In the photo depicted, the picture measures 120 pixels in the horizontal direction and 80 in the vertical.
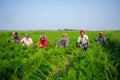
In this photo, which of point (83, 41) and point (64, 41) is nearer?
point (83, 41)

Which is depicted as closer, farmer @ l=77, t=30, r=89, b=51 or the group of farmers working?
farmer @ l=77, t=30, r=89, b=51

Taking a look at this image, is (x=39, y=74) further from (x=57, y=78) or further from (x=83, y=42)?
(x=83, y=42)

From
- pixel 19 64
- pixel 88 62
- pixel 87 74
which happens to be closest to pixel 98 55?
pixel 88 62

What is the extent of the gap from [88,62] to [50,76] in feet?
4.32

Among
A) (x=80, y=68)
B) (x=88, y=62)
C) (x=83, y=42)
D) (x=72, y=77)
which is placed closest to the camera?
(x=72, y=77)

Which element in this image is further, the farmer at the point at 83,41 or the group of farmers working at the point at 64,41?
the group of farmers working at the point at 64,41

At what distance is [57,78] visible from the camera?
407 cm

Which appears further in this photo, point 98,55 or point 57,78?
point 98,55

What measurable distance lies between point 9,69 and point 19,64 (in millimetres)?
280

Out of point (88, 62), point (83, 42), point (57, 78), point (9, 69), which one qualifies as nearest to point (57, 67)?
point (88, 62)

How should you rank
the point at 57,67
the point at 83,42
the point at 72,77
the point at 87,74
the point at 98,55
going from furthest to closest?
the point at 83,42 → the point at 98,55 → the point at 57,67 → the point at 87,74 → the point at 72,77

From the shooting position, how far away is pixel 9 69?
162 inches

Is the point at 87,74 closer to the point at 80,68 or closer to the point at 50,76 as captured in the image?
the point at 80,68

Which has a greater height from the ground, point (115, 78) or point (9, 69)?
point (9, 69)
